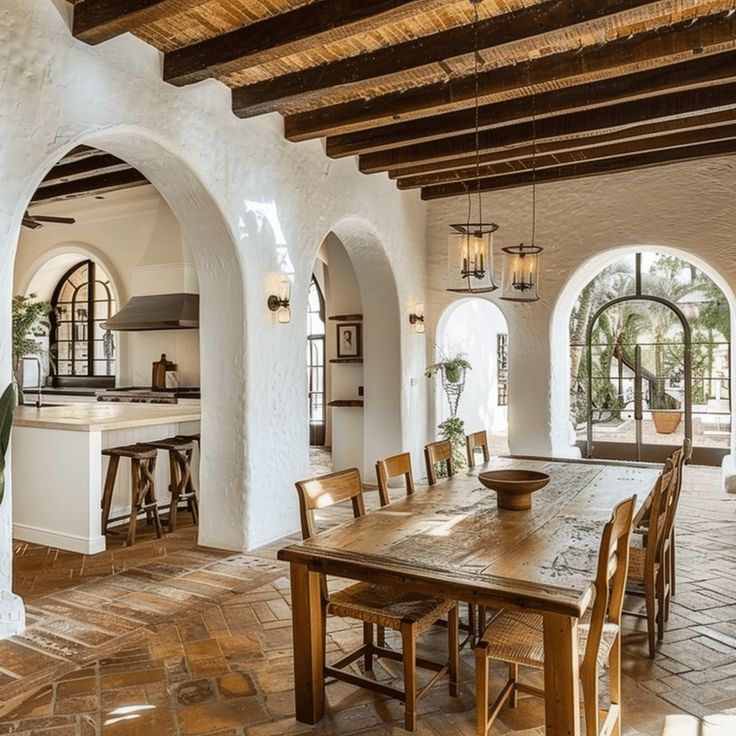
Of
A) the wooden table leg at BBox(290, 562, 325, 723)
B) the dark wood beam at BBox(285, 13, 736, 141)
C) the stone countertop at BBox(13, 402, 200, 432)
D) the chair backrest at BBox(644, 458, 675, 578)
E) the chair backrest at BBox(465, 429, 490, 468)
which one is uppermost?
the dark wood beam at BBox(285, 13, 736, 141)

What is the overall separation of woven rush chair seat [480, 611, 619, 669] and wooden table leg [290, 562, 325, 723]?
63 cm

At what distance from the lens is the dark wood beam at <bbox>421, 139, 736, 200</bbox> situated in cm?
566

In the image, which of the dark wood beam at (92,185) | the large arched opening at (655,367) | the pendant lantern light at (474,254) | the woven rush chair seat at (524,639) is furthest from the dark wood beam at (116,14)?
the large arched opening at (655,367)

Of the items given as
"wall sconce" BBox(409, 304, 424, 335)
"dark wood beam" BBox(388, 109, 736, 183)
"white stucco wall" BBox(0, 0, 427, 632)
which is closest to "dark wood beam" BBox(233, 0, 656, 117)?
"white stucco wall" BBox(0, 0, 427, 632)

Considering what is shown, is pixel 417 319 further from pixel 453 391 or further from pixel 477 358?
pixel 477 358

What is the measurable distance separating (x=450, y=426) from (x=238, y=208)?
351 centimetres

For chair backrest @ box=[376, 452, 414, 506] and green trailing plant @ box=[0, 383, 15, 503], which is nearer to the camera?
green trailing plant @ box=[0, 383, 15, 503]

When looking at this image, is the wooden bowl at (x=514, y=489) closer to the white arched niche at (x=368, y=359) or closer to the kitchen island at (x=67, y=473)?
the kitchen island at (x=67, y=473)

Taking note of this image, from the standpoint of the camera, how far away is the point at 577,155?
18.5 feet

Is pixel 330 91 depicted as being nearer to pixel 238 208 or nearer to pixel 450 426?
pixel 238 208

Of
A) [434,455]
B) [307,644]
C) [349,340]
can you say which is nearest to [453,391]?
[349,340]

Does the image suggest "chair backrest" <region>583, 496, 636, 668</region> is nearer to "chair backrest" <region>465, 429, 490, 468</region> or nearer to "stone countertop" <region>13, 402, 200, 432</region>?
"chair backrest" <region>465, 429, 490, 468</region>

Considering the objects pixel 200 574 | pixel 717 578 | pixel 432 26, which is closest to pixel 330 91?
pixel 432 26

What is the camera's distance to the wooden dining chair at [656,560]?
107 inches
